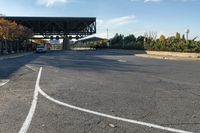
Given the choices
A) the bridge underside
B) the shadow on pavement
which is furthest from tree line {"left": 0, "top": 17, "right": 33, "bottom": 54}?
the bridge underside

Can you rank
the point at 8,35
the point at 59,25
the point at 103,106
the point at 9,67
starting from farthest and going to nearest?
the point at 59,25, the point at 8,35, the point at 9,67, the point at 103,106

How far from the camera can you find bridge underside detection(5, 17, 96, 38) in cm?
11879

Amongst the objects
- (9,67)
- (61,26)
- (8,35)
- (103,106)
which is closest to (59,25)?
(61,26)

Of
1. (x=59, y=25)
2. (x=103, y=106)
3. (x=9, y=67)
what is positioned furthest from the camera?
(x=59, y=25)

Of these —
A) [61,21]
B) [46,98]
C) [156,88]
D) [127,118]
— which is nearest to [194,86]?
[156,88]

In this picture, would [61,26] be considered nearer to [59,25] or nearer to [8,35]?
[59,25]

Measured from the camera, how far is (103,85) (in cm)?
1605

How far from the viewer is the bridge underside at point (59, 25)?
11879 centimetres

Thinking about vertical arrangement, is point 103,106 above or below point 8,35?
below

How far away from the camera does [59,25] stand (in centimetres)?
12288

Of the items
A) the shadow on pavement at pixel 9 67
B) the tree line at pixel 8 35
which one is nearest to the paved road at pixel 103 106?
the shadow on pavement at pixel 9 67

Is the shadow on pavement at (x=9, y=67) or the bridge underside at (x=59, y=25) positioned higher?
the bridge underside at (x=59, y=25)

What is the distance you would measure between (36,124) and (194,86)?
8.31 metres

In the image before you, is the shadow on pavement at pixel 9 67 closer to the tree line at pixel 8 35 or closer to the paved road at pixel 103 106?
the paved road at pixel 103 106
